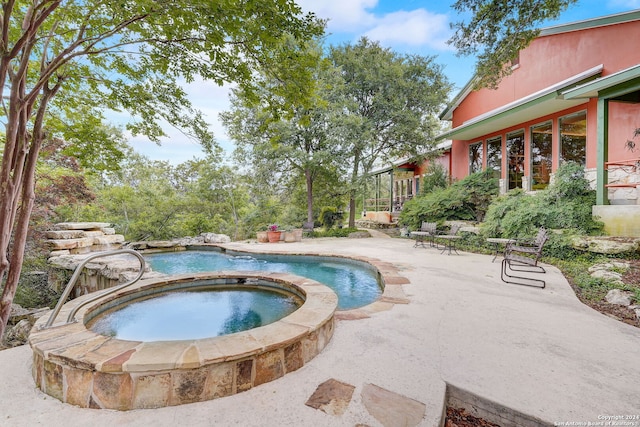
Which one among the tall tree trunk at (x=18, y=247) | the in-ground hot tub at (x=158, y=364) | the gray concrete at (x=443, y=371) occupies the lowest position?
the gray concrete at (x=443, y=371)

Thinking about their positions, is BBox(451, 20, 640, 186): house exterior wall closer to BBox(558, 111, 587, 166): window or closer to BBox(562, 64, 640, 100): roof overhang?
BBox(558, 111, 587, 166): window

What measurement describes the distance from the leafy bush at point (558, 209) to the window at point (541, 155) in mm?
1490

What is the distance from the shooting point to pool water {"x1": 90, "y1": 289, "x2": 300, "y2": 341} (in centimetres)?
316

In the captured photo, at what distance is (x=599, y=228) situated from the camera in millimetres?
6215

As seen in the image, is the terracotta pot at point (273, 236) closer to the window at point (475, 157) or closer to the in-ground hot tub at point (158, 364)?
the window at point (475, 157)

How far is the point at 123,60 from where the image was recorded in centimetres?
368

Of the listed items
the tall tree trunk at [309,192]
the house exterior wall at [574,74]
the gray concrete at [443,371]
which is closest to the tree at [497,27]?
the house exterior wall at [574,74]

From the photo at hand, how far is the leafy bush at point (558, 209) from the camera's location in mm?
6508

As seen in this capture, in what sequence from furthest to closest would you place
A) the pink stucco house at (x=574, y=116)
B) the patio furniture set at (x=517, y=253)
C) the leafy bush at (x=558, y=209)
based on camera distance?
1. the leafy bush at (x=558, y=209)
2. the pink stucco house at (x=574, y=116)
3. the patio furniture set at (x=517, y=253)

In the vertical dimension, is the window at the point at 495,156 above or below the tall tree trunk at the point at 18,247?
above

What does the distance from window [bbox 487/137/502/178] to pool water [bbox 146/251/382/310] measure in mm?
7147

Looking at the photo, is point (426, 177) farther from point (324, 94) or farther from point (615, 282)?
point (615, 282)

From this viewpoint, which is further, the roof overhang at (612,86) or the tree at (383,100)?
the tree at (383,100)

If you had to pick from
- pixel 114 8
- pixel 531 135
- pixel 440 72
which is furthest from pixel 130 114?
pixel 440 72
